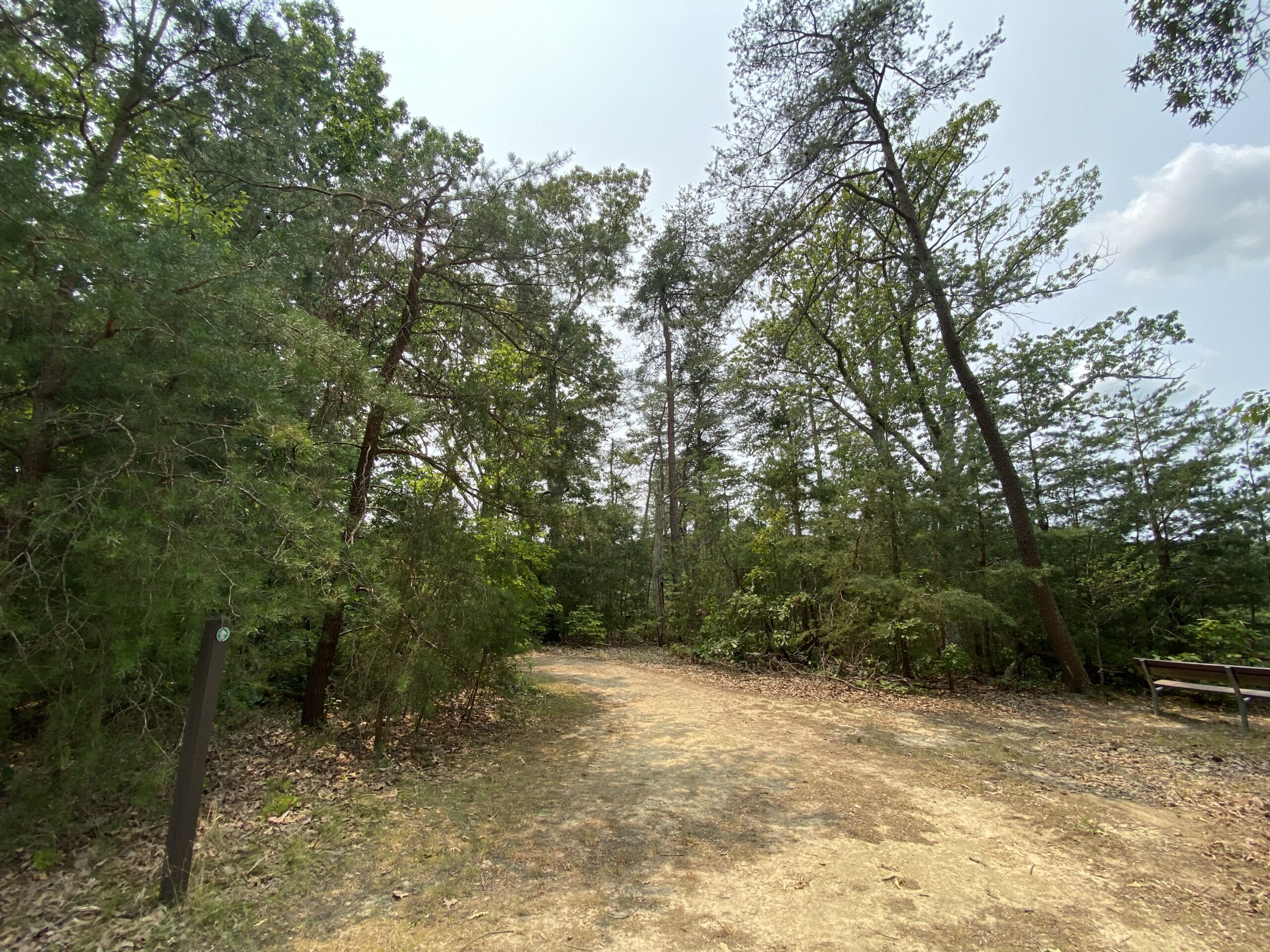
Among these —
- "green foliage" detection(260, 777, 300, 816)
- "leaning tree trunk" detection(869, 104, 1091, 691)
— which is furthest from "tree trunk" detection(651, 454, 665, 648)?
"green foliage" detection(260, 777, 300, 816)

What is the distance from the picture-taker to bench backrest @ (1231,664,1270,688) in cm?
581

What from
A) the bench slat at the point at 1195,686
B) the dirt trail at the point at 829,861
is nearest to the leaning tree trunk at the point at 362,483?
the dirt trail at the point at 829,861

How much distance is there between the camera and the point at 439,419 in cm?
588

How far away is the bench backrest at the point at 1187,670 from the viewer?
6.21m

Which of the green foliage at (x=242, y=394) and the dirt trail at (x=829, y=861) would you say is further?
the green foliage at (x=242, y=394)

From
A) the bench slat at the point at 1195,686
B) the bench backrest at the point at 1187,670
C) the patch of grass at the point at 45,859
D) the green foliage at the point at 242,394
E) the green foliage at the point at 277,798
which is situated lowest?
the green foliage at the point at 277,798

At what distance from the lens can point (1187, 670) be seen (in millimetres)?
6605

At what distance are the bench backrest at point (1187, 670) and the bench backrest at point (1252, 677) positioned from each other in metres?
0.10

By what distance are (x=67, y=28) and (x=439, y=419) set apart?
3.59 meters

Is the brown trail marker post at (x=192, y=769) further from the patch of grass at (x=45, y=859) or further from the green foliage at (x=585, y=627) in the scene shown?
the green foliage at (x=585, y=627)

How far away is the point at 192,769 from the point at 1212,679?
9.86 metres

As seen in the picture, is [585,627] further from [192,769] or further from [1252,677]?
[192,769]

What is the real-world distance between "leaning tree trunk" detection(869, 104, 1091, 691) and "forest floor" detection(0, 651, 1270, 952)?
6.53 feet

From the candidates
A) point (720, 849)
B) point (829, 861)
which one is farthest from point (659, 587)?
point (829, 861)
